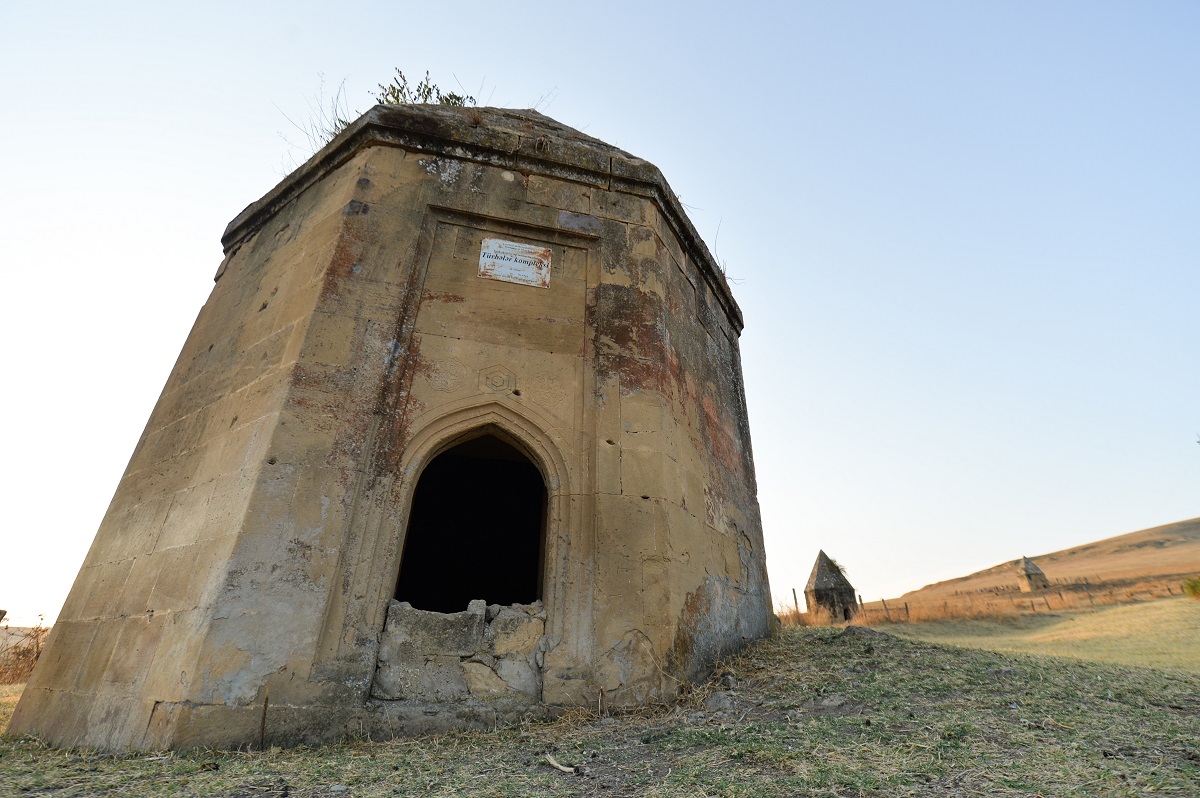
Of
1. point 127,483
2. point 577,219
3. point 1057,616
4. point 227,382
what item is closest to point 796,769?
point 577,219

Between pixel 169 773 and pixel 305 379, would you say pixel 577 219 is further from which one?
pixel 169 773

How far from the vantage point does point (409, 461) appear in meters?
4.11

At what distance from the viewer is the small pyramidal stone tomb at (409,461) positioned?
136 inches

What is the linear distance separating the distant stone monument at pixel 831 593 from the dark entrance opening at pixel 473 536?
14460 millimetres

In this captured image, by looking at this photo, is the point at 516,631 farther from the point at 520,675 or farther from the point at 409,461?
the point at 409,461

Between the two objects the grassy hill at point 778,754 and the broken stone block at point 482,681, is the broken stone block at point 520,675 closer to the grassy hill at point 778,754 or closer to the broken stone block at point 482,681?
the broken stone block at point 482,681

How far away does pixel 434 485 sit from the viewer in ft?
24.1

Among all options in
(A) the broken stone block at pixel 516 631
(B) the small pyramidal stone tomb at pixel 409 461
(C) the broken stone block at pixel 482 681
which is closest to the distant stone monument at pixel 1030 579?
(B) the small pyramidal stone tomb at pixel 409 461

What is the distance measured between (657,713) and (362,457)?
252 cm

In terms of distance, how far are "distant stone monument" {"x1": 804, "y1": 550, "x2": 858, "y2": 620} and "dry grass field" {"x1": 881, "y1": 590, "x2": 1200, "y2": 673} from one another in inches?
70.9

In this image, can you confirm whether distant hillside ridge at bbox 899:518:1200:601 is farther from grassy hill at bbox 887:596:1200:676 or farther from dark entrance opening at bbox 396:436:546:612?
dark entrance opening at bbox 396:436:546:612

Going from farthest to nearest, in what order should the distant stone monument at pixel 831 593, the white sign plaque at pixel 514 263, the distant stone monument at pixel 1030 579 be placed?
the distant stone monument at pixel 1030 579, the distant stone monument at pixel 831 593, the white sign plaque at pixel 514 263

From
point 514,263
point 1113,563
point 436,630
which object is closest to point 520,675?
point 436,630

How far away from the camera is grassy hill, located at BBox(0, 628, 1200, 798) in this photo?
249 cm
